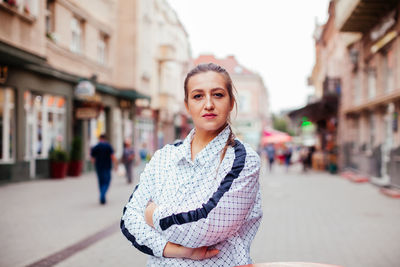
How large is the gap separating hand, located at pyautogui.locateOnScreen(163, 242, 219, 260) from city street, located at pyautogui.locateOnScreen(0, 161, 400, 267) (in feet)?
12.2

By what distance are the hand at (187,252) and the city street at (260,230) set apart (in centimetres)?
373

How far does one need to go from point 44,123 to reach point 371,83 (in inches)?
558

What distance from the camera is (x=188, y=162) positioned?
5.89ft

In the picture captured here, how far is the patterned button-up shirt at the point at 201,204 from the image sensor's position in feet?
5.38

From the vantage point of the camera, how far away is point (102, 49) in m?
22.8

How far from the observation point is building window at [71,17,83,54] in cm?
1923

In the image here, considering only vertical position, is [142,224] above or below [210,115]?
below

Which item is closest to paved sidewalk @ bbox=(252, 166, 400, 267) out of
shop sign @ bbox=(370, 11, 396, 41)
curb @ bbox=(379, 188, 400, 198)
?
curb @ bbox=(379, 188, 400, 198)

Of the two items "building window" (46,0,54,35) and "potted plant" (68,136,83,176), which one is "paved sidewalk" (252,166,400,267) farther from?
"building window" (46,0,54,35)

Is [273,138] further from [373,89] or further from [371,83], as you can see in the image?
[373,89]

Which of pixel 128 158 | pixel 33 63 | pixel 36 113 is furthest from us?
pixel 36 113

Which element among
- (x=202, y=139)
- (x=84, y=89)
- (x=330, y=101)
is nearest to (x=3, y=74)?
(x=84, y=89)

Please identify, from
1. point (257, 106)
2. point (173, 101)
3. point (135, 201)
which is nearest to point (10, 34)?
point (135, 201)

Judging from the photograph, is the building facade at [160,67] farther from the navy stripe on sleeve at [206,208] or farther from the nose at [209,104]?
the navy stripe on sleeve at [206,208]
